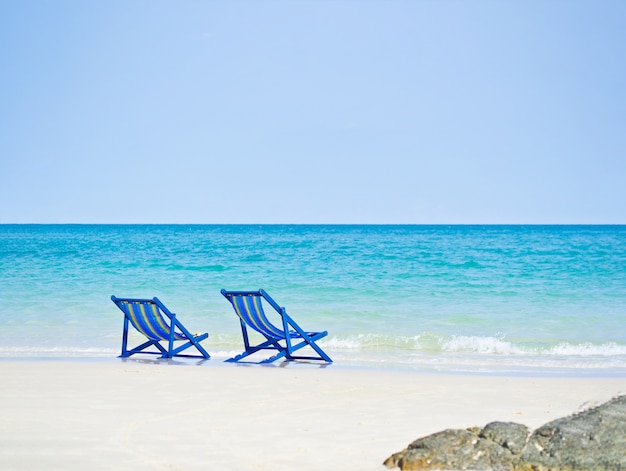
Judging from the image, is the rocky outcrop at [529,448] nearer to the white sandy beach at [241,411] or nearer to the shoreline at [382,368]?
the white sandy beach at [241,411]

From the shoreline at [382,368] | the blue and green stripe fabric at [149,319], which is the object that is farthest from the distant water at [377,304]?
the blue and green stripe fabric at [149,319]

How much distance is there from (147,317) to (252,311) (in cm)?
115

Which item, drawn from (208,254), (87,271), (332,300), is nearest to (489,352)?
(332,300)

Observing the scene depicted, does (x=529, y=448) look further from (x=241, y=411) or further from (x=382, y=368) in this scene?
(x=382, y=368)

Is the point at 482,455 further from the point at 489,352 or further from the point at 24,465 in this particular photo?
the point at 489,352

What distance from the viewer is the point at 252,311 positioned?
8.88m

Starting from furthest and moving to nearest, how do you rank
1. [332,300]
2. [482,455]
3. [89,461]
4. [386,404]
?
[332,300]
[386,404]
[89,461]
[482,455]

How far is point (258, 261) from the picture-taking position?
29141 millimetres

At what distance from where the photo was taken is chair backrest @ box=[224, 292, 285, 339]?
8.78m

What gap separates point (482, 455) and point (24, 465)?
239cm

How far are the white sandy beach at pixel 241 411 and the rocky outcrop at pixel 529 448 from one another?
0.33 metres

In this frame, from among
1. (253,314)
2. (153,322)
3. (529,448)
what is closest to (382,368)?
(253,314)

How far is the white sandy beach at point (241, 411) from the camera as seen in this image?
455cm

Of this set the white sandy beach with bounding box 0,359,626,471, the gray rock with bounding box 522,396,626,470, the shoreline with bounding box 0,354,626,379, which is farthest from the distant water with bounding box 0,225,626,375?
the gray rock with bounding box 522,396,626,470
